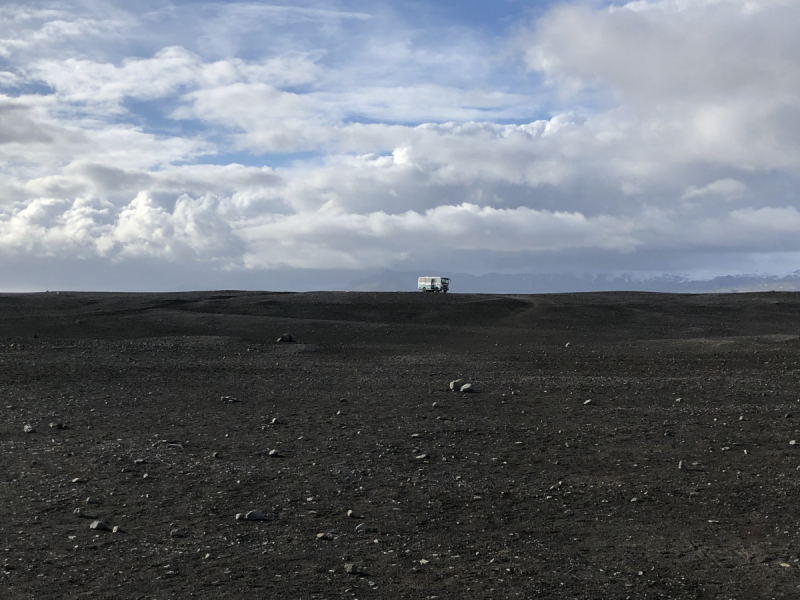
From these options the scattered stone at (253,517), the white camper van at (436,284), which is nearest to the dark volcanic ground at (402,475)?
the scattered stone at (253,517)

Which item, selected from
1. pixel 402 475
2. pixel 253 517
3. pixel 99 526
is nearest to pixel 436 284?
pixel 402 475

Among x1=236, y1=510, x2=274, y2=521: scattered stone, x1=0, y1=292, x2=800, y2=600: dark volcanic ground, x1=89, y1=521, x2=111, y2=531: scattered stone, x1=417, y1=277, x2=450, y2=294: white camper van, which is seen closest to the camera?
x1=0, y1=292, x2=800, y2=600: dark volcanic ground

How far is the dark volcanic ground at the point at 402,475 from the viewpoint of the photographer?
25.5 feet

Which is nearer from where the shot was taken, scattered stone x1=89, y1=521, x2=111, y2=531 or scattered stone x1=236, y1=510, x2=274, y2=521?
scattered stone x1=89, y1=521, x2=111, y2=531

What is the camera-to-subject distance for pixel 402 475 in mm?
11328

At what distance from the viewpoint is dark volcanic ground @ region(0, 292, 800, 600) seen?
776 cm

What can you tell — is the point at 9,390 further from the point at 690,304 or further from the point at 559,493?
the point at 690,304

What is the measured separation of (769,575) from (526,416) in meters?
8.04

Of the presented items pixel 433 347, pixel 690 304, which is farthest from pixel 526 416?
pixel 690 304

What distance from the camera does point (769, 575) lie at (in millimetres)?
7648

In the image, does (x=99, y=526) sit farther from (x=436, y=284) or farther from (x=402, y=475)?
(x=436, y=284)

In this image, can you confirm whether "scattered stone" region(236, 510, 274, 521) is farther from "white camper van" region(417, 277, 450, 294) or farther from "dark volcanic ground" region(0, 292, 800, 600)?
"white camper van" region(417, 277, 450, 294)

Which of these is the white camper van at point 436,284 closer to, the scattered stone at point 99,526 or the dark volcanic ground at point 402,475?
the dark volcanic ground at point 402,475

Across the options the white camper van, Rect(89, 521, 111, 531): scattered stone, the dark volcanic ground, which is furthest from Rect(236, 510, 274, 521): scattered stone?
the white camper van
